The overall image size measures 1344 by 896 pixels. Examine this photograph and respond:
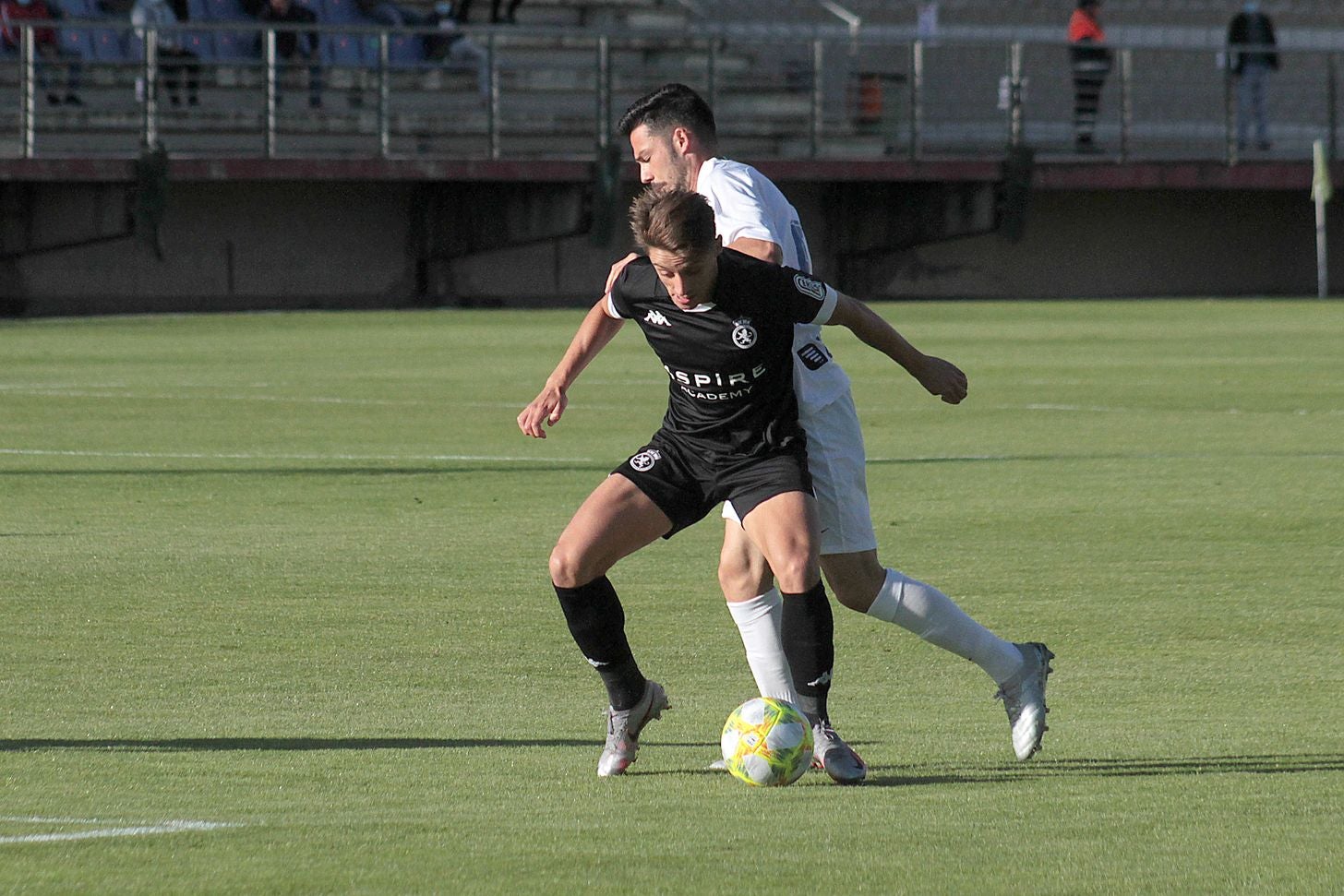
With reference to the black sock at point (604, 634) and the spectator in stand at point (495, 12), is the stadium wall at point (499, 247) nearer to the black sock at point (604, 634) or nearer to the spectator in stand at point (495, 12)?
the spectator in stand at point (495, 12)

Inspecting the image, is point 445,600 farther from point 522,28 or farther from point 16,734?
point 522,28

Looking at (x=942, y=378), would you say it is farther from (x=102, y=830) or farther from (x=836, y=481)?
(x=102, y=830)

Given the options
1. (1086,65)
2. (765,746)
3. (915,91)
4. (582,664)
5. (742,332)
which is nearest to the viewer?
(765,746)

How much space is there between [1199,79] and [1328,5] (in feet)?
27.7

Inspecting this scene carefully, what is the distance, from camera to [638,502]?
6.07 metres

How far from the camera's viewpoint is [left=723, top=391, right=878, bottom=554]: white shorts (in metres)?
6.22

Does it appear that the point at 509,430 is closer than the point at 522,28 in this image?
Yes

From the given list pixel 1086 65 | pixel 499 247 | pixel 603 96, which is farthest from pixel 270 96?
pixel 1086 65

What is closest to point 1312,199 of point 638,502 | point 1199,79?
point 1199,79

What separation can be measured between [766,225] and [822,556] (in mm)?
905

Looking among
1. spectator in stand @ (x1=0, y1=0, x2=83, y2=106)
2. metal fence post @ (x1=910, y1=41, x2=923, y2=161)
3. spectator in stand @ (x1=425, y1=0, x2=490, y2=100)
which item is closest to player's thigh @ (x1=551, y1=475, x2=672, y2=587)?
spectator in stand @ (x1=0, y1=0, x2=83, y2=106)

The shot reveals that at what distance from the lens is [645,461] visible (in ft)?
20.2

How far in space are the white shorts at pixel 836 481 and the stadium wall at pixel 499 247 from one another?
83.9ft

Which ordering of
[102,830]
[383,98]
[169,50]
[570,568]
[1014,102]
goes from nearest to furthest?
1. [102,830]
2. [570,568]
3. [169,50]
4. [383,98]
5. [1014,102]
